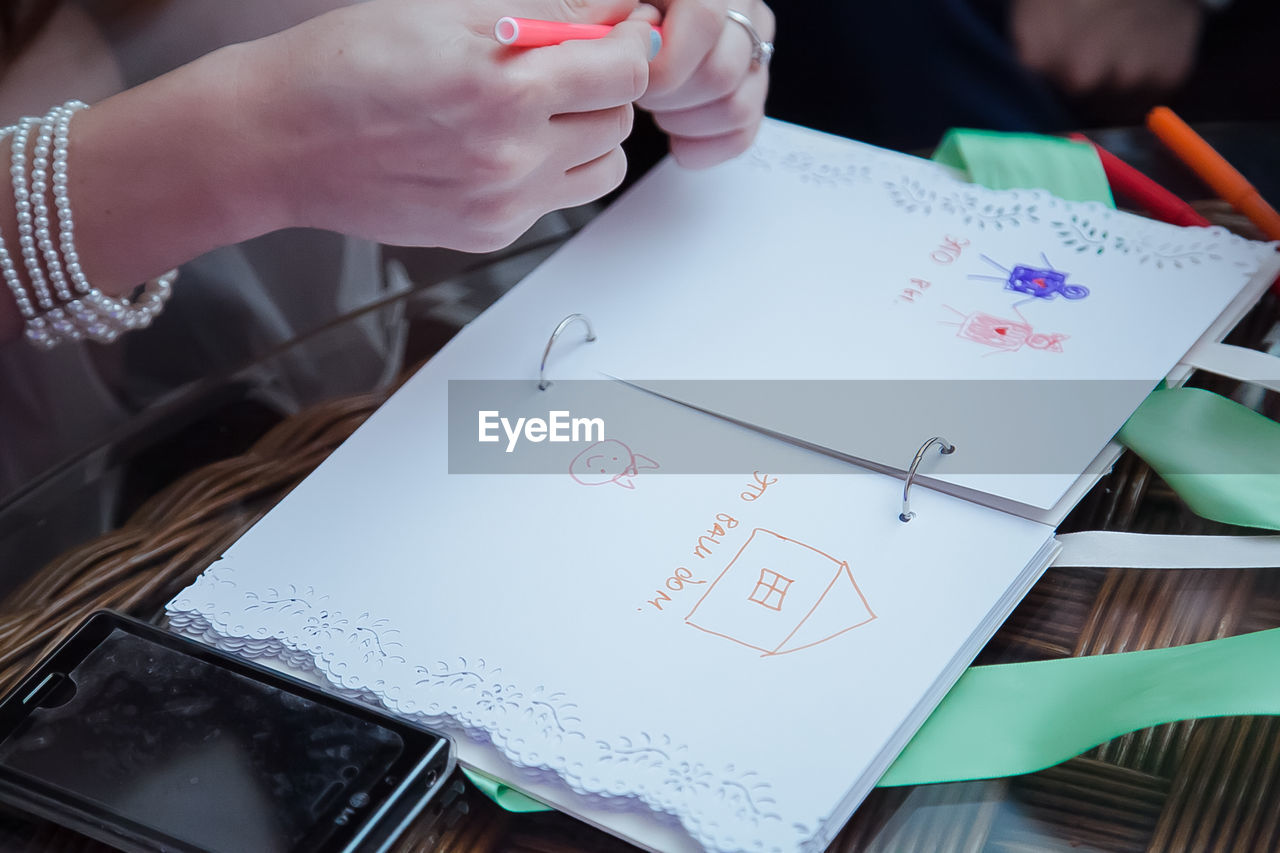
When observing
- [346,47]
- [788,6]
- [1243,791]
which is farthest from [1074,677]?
[788,6]

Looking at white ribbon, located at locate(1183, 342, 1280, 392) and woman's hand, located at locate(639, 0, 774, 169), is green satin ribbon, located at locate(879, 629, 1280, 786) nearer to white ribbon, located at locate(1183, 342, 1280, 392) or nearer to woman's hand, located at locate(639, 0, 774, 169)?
white ribbon, located at locate(1183, 342, 1280, 392)

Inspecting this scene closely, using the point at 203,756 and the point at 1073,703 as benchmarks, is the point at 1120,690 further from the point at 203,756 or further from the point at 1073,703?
the point at 203,756

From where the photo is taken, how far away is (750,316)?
Result: 1.73 feet

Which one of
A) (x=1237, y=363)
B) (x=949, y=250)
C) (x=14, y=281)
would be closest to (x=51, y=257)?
(x=14, y=281)

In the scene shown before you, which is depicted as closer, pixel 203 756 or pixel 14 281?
pixel 203 756

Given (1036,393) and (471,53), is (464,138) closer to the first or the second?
(471,53)

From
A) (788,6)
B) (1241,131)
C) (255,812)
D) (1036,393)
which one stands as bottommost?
(255,812)

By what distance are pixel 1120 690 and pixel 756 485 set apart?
0.51 feet

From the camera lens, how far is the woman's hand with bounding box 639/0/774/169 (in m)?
0.52

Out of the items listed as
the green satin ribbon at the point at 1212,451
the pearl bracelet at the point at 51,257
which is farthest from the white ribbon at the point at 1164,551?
the pearl bracelet at the point at 51,257

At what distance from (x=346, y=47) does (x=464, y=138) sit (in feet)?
0.19

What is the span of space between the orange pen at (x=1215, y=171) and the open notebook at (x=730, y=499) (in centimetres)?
5

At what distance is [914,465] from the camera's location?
0.43 metres

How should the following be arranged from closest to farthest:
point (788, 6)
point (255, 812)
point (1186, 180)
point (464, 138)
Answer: point (255, 812)
point (464, 138)
point (1186, 180)
point (788, 6)
